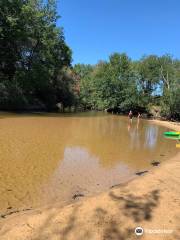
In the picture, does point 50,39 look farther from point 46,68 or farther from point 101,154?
point 101,154

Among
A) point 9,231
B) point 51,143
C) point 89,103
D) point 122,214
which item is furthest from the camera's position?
point 89,103

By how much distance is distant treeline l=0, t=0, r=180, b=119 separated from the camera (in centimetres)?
3209

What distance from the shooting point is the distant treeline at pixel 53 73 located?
32.1m

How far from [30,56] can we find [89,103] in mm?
34355

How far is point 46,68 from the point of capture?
37219 mm

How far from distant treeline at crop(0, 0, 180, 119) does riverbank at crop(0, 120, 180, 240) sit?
27175 mm

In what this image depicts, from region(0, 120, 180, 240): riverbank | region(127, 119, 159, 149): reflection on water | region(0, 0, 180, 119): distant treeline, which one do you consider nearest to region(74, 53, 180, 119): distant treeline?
region(0, 0, 180, 119): distant treeline

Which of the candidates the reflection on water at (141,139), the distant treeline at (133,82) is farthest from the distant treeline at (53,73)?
the reflection on water at (141,139)

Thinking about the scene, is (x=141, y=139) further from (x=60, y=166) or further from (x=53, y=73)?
(x=53, y=73)

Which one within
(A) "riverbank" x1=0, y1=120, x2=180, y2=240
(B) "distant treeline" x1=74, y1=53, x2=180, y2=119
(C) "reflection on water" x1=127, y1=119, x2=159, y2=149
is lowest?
(C) "reflection on water" x1=127, y1=119, x2=159, y2=149

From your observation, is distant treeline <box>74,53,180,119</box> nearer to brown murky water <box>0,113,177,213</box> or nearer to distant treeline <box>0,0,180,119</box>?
distant treeline <box>0,0,180,119</box>

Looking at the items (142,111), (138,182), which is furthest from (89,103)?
(138,182)

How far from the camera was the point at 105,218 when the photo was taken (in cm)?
463

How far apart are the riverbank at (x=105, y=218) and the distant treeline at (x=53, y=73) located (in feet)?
89.2
